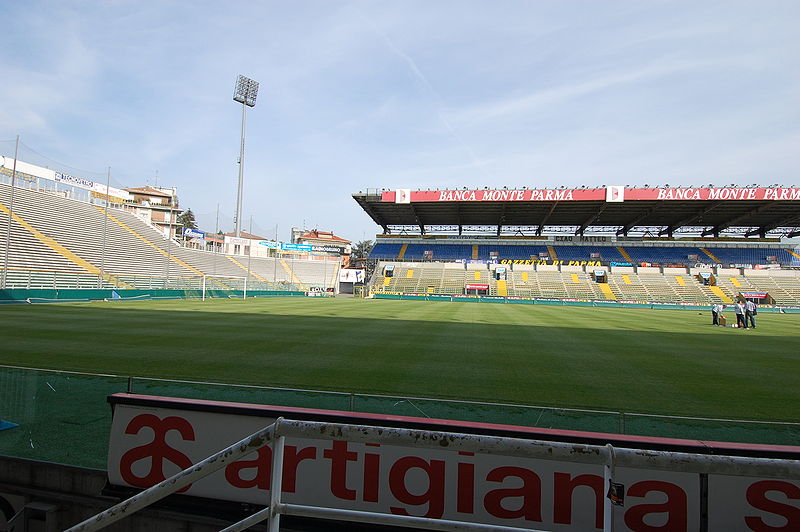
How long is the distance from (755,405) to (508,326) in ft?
39.0

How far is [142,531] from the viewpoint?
156 inches

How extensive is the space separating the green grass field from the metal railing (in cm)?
539

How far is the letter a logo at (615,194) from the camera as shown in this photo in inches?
1805

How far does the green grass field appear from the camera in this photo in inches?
298

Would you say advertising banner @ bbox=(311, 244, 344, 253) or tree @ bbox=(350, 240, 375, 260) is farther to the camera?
tree @ bbox=(350, 240, 375, 260)

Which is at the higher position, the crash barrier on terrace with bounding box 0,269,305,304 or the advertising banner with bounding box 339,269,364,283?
the advertising banner with bounding box 339,269,364,283

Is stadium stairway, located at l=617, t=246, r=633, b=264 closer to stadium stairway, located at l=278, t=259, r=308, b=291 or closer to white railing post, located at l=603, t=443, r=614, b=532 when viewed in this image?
stadium stairway, located at l=278, t=259, r=308, b=291

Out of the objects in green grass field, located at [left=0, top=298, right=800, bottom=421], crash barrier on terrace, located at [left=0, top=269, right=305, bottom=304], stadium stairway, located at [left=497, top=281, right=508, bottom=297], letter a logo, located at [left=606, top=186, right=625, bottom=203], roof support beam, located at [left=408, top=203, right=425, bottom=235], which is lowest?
green grass field, located at [left=0, top=298, right=800, bottom=421]

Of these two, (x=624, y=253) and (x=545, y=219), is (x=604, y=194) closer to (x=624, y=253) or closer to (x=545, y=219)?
(x=545, y=219)

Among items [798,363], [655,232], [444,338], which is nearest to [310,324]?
[444,338]

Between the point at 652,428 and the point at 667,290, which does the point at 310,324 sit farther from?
the point at 667,290

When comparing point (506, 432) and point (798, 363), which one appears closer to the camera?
point (506, 432)

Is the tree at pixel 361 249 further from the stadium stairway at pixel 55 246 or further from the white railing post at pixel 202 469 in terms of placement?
the white railing post at pixel 202 469

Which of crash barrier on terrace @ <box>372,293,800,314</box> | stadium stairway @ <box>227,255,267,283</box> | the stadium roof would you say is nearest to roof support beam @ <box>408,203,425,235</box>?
the stadium roof
